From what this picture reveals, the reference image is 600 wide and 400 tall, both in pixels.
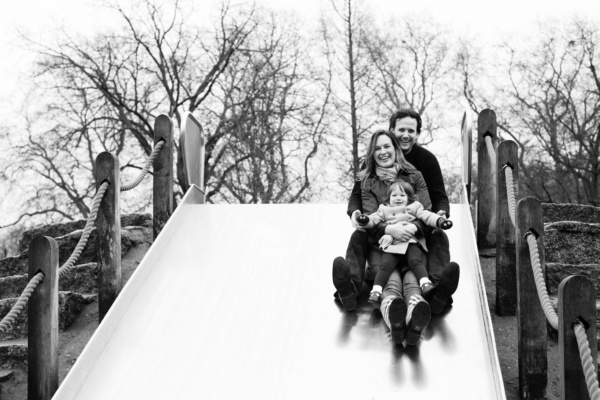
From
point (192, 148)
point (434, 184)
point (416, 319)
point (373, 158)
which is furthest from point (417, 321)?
point (192, 148)

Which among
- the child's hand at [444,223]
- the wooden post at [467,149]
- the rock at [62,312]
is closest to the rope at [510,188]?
the child's hand at [444,223]

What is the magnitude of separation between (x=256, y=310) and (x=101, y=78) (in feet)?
53.5

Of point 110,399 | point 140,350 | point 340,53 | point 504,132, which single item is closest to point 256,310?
point 140,350

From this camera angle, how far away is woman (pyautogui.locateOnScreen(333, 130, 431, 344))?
4832mm

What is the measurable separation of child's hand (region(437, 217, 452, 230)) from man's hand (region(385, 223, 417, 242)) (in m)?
0.16

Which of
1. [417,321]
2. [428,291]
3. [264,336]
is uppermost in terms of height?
[428,291]

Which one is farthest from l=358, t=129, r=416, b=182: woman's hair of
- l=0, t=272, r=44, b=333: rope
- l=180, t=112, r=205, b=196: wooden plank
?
l=0, t=272, r=44, b=333: rope

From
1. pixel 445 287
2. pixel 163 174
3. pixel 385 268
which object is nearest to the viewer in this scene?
pixel 445 287

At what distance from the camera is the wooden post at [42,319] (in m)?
4.86

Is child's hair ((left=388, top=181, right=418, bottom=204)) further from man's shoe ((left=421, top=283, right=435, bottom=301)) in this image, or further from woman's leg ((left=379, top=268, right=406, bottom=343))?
woman's leg ((left=379, top=268, right=406, bottom=343))

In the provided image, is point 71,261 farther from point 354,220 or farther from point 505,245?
point 505,245

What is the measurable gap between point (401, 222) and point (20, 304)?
2.42m

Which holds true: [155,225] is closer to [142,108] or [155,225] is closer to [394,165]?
[394,165]

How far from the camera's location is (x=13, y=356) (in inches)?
238
